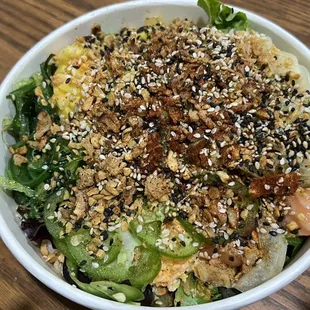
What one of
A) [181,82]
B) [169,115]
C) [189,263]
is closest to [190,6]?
[181,82]

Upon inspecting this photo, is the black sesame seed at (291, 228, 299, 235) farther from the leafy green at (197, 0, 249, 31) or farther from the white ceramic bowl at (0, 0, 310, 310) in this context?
the leafy green at (197, 0, 249, 31)

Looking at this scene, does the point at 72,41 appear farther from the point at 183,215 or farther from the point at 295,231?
the point at 295,231

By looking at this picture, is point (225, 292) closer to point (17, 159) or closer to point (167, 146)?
point (167, 146)

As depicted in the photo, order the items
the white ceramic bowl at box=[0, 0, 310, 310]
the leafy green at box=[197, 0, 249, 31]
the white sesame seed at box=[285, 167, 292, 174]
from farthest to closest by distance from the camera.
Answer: the leafy green at box=[197, 0, 249, 31]
the white sesame seed at box=[285, 167, 292, 174]
the white ceramic bowl at box=[0, 0, 310, 310]

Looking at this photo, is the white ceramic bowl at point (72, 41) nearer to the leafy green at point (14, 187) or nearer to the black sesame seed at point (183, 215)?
the leafy green at point (14, 187)

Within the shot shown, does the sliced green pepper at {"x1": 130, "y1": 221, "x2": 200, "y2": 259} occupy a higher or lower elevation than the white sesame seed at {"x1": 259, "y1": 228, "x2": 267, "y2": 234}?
lower

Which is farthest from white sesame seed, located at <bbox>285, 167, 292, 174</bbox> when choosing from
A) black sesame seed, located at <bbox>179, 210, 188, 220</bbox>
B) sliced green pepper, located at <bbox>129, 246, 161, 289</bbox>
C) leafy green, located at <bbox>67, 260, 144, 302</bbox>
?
leafy green, located at <bbox>67, 260, 144, 302</bbox>

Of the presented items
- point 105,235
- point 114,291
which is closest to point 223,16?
point 105,235
